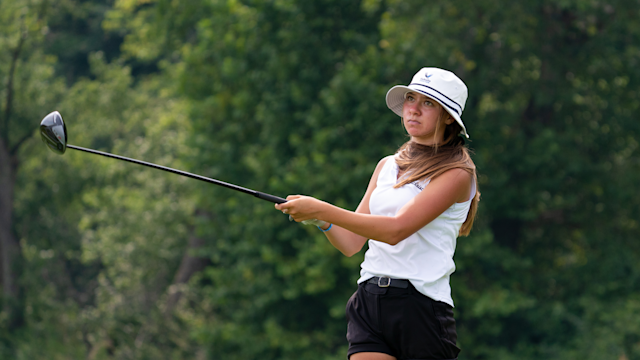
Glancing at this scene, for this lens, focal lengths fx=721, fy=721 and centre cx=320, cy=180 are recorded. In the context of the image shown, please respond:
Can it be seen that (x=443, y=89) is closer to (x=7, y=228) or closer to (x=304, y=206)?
(x=304, y=206)

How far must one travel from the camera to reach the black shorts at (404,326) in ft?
8.00

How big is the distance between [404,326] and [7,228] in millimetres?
12925

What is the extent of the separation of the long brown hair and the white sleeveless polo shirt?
4 cm

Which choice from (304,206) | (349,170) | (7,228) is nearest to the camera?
(304,206)

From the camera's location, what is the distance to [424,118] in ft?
8.29

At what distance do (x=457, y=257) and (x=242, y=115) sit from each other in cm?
404

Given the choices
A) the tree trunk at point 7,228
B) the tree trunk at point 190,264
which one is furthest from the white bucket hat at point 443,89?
the tree trunk at point 7,228

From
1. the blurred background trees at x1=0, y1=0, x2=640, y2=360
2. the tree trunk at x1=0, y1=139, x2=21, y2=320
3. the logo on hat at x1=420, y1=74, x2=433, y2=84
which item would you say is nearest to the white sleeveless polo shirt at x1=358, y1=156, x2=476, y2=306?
the logo on hat at x1=420, y1=74, x2=433, y2=84

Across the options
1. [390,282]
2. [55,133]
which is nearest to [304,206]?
[390,282]

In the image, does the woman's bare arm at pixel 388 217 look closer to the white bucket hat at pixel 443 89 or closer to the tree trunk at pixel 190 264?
the white bucket hat at pixel 443 89

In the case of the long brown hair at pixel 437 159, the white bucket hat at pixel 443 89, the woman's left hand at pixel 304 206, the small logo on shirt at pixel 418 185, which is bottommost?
the woman's left hand at pixel 304 206

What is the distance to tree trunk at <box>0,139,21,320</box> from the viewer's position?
13.5 meters

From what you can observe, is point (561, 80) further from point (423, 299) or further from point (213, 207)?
point (423, 299)

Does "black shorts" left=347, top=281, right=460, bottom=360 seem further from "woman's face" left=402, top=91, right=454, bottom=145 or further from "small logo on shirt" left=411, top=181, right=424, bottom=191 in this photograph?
"woman's face" left=402, top=91, right=454, bottom=145
